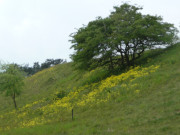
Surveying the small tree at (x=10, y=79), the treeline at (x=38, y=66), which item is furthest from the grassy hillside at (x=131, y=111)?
the treeline at (x=38, y=66)

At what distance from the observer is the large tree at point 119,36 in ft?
73.8

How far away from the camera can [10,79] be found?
81.7 ft

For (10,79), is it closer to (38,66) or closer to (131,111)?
(131,111)

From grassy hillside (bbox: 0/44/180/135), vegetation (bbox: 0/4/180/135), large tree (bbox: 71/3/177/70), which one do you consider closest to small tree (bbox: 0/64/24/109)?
vegetation (bbox: 0/4/180/135)

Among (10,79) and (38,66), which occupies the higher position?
(38,66)

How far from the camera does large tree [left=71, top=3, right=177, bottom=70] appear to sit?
73.8 feet

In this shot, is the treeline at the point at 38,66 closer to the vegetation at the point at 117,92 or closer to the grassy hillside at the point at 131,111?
the vegetation at the point at 117,92

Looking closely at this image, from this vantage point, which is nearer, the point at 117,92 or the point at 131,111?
the point at 131,111

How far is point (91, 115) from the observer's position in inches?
504

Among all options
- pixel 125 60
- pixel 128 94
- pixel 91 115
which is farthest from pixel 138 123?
pixel 125 60

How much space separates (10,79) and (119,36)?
14.6m

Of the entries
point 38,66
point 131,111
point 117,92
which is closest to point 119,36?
point 117,92

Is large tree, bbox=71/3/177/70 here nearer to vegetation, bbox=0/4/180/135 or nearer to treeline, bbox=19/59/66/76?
vegetation, bbox=0/4/180/135

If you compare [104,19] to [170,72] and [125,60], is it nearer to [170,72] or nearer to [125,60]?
[125,60]
